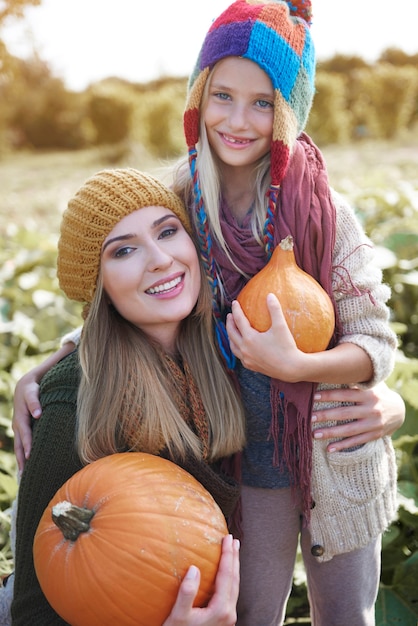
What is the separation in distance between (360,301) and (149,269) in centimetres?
70

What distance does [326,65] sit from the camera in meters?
30.3

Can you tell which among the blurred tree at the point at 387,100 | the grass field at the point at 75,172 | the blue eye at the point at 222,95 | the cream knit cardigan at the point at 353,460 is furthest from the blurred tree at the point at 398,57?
the cream knit cardigan at the point at 353,460

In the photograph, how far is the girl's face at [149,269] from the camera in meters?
2.06

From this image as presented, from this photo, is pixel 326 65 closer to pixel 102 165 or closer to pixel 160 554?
pixel 102 165

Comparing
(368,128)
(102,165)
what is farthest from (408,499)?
(368,128)

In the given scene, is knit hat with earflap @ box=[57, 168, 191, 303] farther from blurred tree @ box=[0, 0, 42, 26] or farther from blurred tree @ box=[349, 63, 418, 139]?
blurred tree @ box=[349, 63, 418, 139]

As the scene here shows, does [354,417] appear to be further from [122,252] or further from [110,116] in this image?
[110,116]

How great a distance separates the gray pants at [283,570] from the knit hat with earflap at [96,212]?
3.29 ft

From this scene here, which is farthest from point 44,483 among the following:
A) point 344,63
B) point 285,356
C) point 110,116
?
point 344,63

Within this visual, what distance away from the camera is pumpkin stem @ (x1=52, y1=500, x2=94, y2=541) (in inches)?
68.9

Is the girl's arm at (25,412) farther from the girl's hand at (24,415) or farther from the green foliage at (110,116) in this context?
the green foliage at (110,116)

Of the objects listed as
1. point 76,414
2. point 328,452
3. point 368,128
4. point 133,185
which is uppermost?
point 133,185

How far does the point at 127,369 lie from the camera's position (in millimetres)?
2115

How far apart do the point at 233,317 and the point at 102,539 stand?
2.58ft
